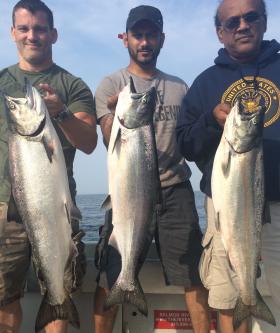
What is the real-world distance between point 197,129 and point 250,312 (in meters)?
1.86

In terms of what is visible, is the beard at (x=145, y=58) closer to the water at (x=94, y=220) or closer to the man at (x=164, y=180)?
the man at (x=164, y=180)

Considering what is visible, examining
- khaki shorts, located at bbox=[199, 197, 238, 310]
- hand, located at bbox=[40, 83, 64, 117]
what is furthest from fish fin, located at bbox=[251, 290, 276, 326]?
hand, located at bbox=[40, 83, 64, 117]

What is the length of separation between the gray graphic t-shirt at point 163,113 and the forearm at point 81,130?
0.97 ft

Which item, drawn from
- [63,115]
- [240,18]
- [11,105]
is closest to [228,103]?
[240,18]

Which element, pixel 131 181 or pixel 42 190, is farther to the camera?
pixel 131 181

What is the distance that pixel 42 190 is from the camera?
13.5 ft

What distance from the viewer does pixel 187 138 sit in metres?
4.63

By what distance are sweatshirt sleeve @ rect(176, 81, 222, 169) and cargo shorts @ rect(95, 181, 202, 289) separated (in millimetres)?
504

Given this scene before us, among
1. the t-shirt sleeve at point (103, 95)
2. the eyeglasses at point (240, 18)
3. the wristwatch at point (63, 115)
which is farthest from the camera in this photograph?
the t-shirt sleeve at point (103, 95)

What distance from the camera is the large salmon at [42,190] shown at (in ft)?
13.5

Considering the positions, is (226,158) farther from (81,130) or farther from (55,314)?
(55,314)

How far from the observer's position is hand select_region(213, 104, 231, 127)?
4.29 m

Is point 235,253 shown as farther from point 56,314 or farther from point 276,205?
point 56,314

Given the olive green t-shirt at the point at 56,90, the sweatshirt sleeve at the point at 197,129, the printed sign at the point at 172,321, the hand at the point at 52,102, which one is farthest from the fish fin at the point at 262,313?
the hand at the point at 52,102
